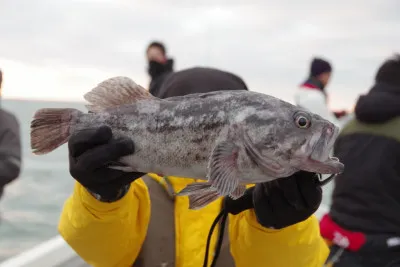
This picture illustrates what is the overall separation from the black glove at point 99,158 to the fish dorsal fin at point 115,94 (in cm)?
13

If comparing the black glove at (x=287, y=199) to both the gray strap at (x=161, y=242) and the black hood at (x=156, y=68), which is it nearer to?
the gray strap at (x=161, y=242)

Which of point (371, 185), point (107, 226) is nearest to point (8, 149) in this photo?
point (107, 226)

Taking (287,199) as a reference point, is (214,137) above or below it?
above

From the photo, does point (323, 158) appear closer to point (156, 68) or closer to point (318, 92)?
point (156, 68)

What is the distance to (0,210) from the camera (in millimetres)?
11078

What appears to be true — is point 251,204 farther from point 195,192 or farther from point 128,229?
point 128,229

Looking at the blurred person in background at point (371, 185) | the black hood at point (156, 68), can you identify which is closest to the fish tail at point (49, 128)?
the blurred person in background at point (371, 185)

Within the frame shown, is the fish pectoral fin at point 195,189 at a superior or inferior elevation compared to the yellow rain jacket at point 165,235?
superior

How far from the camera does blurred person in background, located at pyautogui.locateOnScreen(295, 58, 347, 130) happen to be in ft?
19.1

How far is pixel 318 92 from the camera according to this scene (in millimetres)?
6207

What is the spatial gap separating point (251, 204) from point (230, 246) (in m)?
0.53

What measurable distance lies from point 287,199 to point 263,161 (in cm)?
34

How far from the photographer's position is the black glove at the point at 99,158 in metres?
1.66

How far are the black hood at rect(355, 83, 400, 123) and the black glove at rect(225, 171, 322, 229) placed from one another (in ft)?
6.82
